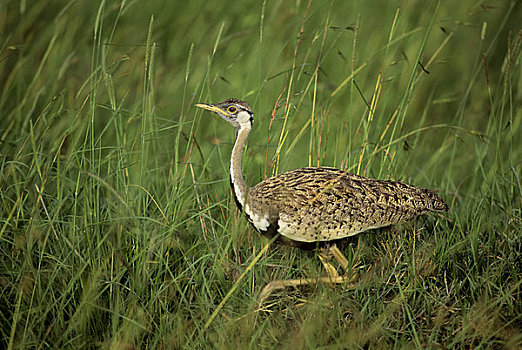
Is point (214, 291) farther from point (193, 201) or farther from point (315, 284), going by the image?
point (193, 201)

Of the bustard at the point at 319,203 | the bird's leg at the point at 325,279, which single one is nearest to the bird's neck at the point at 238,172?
the bustard at the point at 319,203

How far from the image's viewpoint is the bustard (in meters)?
3.28

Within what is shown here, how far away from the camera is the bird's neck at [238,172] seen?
3363 millimetres

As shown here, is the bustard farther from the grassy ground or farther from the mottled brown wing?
the grassy ground

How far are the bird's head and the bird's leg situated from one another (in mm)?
855

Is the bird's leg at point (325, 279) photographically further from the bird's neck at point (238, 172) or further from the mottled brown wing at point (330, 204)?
the bird's neck at point (238, 172)

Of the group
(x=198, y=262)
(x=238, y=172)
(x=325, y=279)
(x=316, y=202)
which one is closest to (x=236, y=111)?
(x=238, y=172)

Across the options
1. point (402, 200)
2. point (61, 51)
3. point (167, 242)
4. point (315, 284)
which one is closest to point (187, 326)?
point (167, 242)

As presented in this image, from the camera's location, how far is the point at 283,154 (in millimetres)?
4328

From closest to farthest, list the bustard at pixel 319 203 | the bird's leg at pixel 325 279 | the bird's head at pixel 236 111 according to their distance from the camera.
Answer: the bird's leg at pixel 325 279 → the bustard at pixel 319 203 → the bird's head at pixel 236 111

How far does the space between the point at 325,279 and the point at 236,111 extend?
3.53ft

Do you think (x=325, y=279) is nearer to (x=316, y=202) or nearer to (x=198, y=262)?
(x=316, y=202)

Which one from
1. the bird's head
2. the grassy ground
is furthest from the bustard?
the grassy ground

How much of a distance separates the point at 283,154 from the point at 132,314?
187cm
